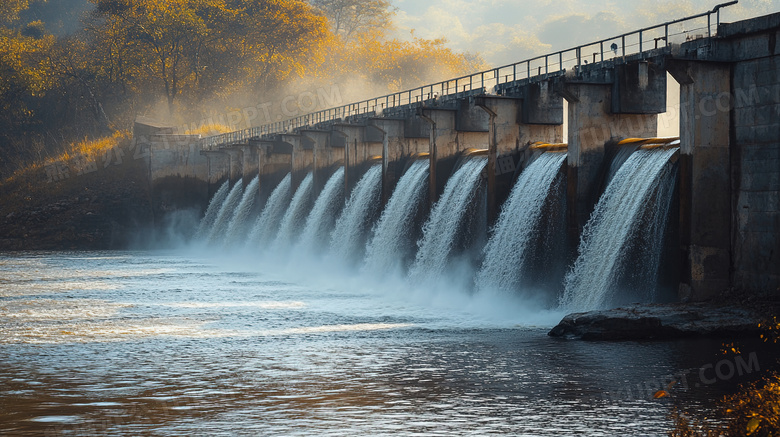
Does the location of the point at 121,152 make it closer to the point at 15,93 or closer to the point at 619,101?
the point at 15,93

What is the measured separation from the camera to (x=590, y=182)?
2994cm

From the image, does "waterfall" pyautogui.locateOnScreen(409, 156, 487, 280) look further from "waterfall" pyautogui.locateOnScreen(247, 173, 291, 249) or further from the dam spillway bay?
"waterfall" pyautogui.locateOnScreen(247, 173, 291, 249)

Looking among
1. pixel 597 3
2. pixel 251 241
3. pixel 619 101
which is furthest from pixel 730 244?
pixel 597 3

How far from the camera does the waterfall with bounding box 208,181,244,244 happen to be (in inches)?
2675

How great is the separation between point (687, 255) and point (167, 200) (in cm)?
5538

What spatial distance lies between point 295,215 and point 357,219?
999 cm

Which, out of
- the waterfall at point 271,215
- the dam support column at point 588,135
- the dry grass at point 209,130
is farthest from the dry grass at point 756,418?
the dry grass at point 209,130

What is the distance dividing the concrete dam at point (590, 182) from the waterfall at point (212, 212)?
70.3 ft

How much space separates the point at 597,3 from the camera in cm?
18612

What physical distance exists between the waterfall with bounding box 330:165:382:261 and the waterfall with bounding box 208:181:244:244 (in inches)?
790

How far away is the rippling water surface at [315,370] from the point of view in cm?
1390

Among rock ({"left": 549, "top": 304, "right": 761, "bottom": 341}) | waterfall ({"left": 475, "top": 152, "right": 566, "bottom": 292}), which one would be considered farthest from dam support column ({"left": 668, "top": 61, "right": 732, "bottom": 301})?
waterfall ({"left": 475, "top": 152, "right": 566, "bottom": 292})

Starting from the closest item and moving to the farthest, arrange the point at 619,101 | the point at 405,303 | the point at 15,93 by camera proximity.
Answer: the point at 619,101 → the point at 405,303 → the point at 15,93

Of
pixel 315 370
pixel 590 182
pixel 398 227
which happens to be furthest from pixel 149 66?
pixel 315 370
